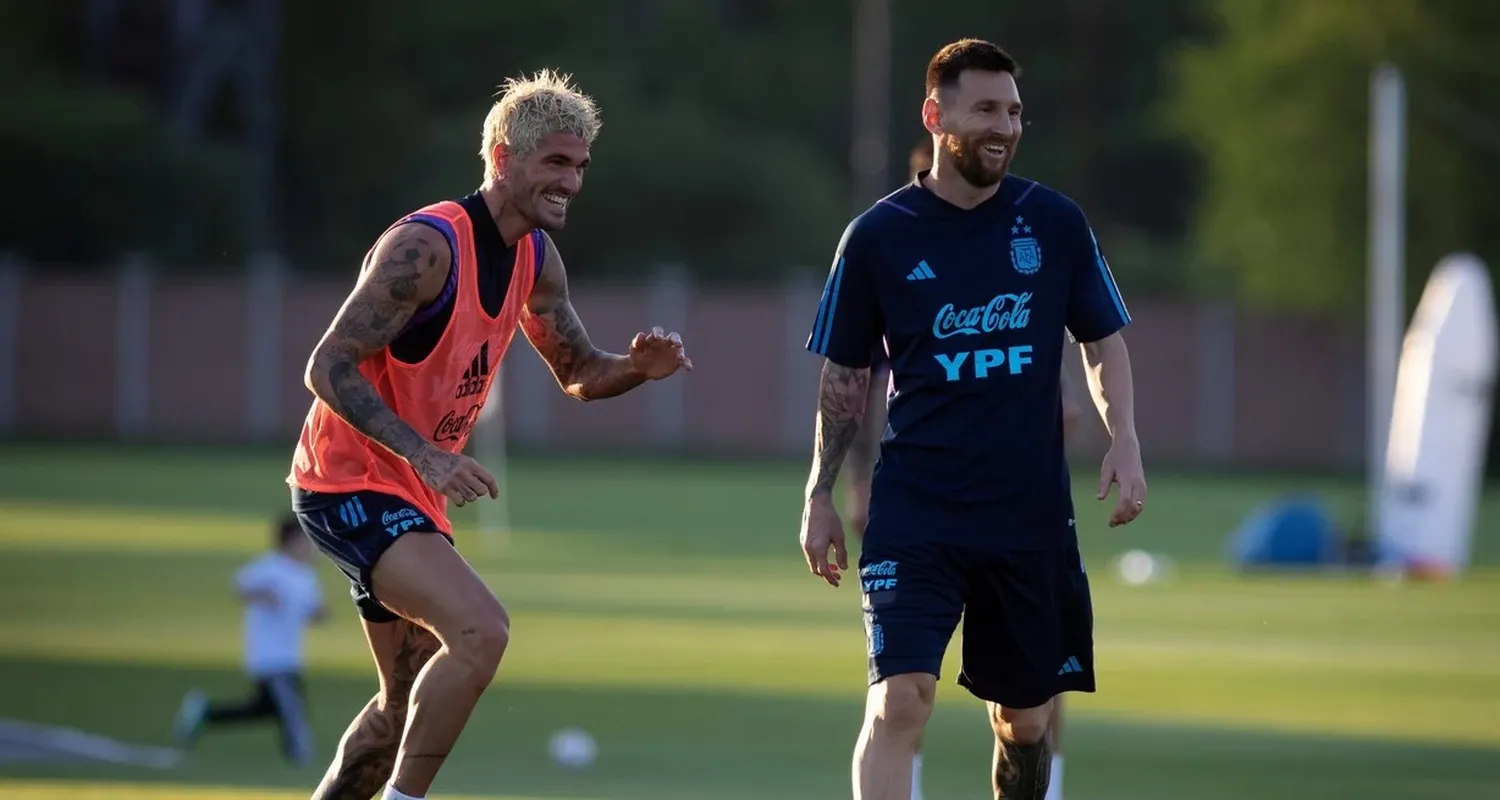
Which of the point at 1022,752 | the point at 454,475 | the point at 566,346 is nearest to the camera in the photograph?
→ the point at 454,475

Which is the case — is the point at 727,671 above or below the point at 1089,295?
below

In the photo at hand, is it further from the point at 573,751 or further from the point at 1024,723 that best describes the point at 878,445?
the point at 573,751

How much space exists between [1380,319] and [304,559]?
17.4 metres

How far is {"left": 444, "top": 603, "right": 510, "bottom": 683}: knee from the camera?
7750mm

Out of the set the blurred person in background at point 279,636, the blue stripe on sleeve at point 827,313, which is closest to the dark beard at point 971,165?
the blue stripe on sleeve at point 827,313

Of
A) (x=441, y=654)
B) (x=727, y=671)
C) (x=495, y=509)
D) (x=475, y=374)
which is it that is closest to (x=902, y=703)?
(x=441, y=654)

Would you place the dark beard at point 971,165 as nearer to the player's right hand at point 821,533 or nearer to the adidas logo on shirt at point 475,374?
the player's right hand at point 821,533

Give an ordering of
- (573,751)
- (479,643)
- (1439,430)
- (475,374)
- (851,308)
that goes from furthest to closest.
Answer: (1439,430) < (573,751) < (475,374) < (851,308) < (479,643)

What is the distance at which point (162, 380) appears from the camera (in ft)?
174

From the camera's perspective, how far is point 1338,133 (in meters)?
45.2

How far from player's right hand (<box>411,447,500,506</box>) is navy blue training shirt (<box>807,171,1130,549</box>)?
108cm

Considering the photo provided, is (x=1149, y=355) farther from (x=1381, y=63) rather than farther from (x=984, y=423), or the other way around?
(x=984, y=423)

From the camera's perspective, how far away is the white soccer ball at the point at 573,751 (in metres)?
13.0

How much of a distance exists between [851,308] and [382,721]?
6.32 ft
